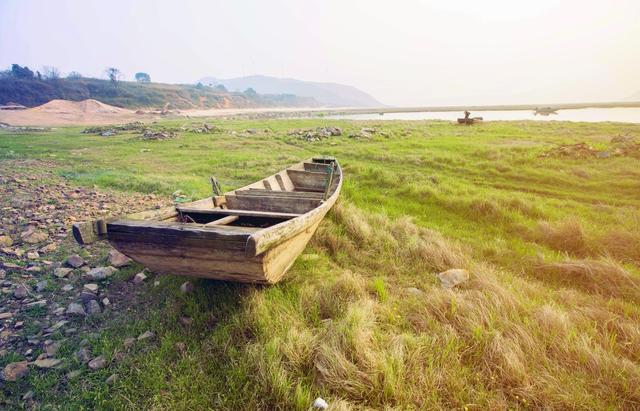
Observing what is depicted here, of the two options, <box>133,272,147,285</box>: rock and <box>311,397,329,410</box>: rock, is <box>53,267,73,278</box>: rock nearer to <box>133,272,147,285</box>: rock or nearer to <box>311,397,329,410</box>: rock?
<box>133,272,147,285</box>: rock

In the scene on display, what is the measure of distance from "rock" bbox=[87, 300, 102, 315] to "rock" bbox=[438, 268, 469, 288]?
4.85m

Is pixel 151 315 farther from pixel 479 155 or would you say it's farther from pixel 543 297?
pixel 479 155

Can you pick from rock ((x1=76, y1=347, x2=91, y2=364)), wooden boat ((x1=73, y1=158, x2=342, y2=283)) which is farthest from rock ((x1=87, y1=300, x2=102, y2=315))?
wooden boat ((x1=73, y1=158, x2=342, y2=283))

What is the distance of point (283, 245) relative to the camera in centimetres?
375

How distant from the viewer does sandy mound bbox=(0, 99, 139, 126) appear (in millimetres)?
43812

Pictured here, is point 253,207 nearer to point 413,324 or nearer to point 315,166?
point 413,324

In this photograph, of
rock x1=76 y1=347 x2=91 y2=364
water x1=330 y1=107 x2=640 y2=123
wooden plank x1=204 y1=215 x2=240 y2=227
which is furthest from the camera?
water x1=330 y1=107 x2=640 y2=123

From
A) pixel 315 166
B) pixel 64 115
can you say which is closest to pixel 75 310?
pixel 315 166

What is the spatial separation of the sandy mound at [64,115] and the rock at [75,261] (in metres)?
49.3

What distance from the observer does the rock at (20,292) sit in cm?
437

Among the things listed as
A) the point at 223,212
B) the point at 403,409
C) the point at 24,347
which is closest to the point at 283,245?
the point at 223,212

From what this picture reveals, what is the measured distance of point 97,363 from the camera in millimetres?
3355

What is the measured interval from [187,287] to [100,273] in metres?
1.50

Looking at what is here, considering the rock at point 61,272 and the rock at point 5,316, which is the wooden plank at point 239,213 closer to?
the rock at point 61,272
